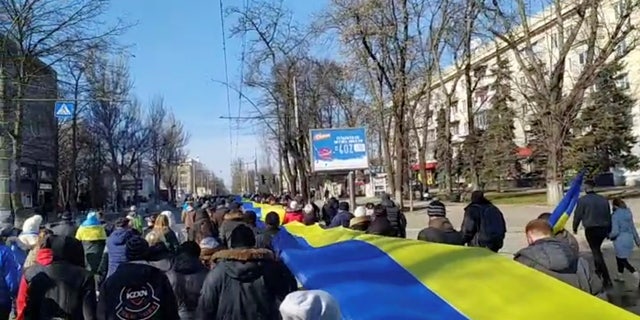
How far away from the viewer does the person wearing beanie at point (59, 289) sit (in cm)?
599

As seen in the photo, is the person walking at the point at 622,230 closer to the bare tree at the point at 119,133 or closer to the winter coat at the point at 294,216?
the winter coat at the point at 294,216

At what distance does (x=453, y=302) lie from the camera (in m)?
3.98

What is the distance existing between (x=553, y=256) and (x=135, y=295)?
10.1 ft

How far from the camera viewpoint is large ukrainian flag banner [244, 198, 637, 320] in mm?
3742

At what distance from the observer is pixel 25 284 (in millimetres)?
6211

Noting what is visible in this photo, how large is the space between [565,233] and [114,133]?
57.5 metres

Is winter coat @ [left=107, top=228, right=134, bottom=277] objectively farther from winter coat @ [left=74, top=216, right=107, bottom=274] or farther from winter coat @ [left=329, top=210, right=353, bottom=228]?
winter coat @ [left=329, top=210, right=353, bottom=228]

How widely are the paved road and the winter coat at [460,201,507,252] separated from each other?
1.34 metres

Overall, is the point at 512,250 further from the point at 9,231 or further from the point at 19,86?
the point at 19,86

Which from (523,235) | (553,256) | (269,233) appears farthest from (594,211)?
(523,235)

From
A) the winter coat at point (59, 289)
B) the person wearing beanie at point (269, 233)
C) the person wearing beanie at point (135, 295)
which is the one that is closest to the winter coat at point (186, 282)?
the winter coat at point (59, 289)

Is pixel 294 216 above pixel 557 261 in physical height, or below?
above

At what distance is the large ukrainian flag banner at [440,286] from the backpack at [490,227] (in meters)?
5.17

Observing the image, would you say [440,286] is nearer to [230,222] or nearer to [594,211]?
[230,222]
